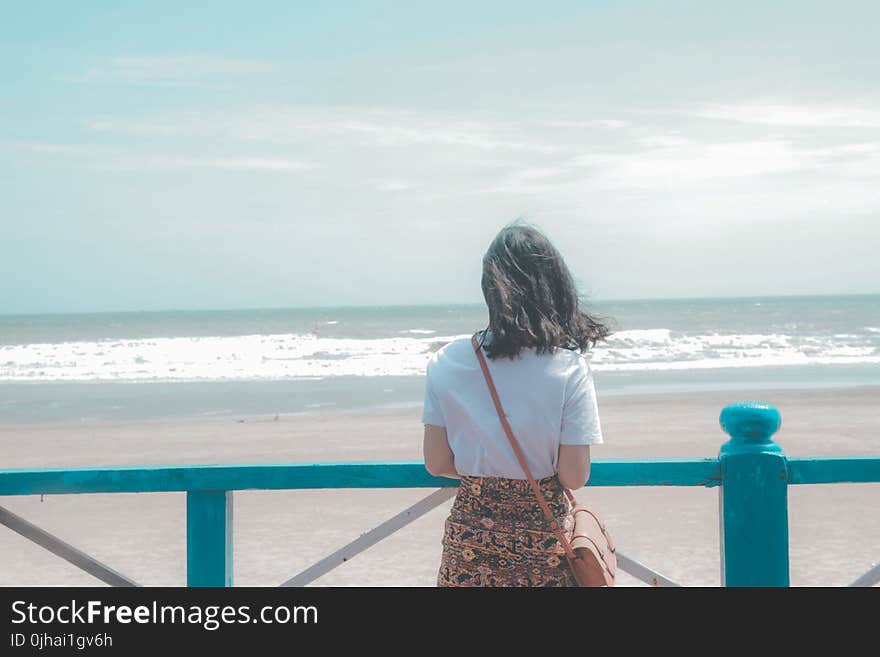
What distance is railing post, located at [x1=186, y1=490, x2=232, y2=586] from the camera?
2.53 m

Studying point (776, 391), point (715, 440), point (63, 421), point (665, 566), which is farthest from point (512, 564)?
point (776, 391)

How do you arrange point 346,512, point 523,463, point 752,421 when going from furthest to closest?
point 346,512 → point 752,421 → point 523,463

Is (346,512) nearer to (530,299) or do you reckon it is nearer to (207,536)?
(207,536)

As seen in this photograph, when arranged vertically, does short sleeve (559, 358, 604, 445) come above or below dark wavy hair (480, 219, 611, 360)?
below

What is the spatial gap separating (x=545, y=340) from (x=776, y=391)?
17.5 m

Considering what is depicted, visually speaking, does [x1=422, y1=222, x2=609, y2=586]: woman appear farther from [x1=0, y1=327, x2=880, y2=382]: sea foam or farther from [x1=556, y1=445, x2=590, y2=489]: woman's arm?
[x1=0, y1=327, x2=880, y2=382]: sea foam

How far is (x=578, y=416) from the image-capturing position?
2049 mm

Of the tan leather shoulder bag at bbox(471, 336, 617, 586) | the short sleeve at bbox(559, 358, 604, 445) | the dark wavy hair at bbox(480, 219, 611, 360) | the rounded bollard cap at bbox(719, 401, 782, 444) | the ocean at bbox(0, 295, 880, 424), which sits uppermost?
the ocean at bbox(0, 295, 880, 424)

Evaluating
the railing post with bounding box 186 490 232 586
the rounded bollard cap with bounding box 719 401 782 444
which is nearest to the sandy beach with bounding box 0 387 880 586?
the railing post with bounding box 186 490 232 586

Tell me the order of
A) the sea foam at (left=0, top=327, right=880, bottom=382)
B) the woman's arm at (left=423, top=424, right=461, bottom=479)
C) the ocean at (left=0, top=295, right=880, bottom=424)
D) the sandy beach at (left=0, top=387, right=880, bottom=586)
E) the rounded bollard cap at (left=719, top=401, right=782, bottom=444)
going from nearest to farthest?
1. the woman's arm at (left=423, top=424, right=461, bottom=479)
2. the rounded bollard cap at (left=719, top=401, right=782, bottom=444)
3. the sandy beach at (left=0, top=387, right=880, bottom=586)
4. the ocean at (left=0, top=295, right=880, bottom=424)
5. the sea foam at (left=0, top=327, right=880, bottom=382)

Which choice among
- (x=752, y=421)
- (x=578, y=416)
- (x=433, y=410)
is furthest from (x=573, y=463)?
(x=752, y=421)

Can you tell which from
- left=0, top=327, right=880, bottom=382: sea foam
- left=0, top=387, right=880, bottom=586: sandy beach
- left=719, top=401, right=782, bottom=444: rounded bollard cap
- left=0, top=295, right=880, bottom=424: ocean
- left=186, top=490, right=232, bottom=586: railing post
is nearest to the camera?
left=719, top=401, right=782, bottom=444: rounded bollard cap

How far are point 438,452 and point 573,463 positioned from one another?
34cm
